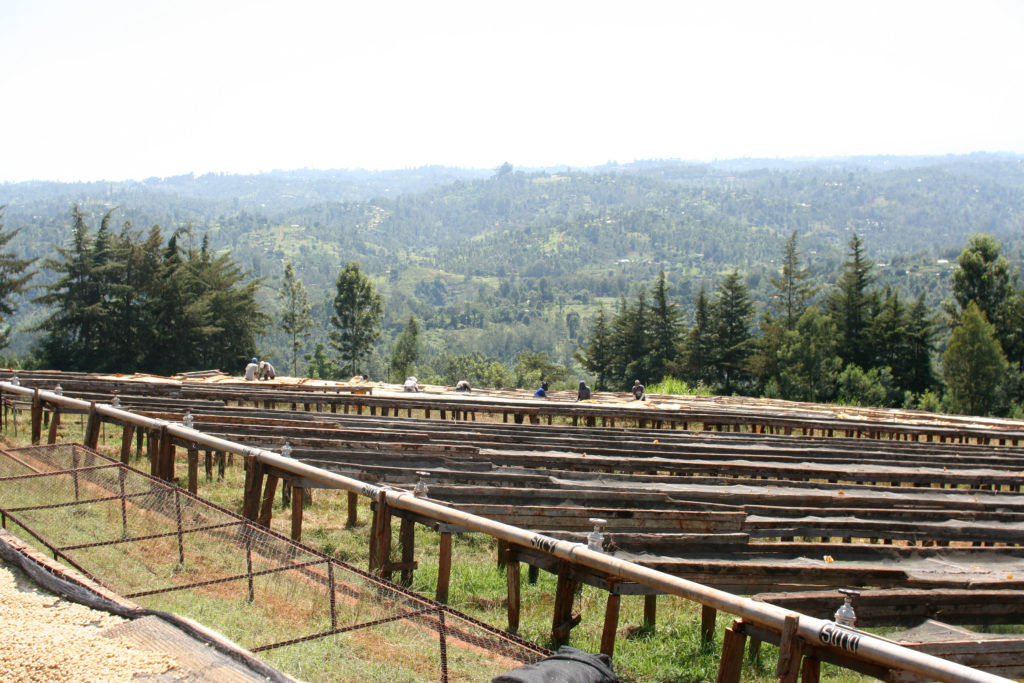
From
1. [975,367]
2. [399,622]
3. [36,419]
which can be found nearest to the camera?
[399,622]

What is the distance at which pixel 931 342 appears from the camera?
179 feet

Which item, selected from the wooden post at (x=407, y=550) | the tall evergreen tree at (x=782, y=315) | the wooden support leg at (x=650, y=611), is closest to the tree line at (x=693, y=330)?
the tall evergreen tree at (x=782, y=315)

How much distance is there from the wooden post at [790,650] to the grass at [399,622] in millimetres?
1606

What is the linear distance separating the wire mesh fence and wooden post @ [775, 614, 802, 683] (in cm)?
136

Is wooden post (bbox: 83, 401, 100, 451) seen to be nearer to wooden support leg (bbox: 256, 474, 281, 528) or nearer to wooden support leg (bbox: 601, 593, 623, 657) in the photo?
wooden support leg (bbox: 256, 474, 281, 528)

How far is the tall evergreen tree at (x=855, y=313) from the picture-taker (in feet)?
182

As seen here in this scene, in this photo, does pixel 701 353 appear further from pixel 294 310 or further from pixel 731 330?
pixel 294 310

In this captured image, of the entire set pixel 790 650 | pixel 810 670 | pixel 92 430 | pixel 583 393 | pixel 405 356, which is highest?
pixel 790 650

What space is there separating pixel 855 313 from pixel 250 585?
57622mm

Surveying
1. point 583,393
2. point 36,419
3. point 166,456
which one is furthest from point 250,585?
point 583,393

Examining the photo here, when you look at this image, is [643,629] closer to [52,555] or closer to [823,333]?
[52,555]

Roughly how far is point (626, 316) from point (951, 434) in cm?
4865

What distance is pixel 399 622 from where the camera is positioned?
16.4ft

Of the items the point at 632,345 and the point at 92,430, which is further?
the point at 632,345
